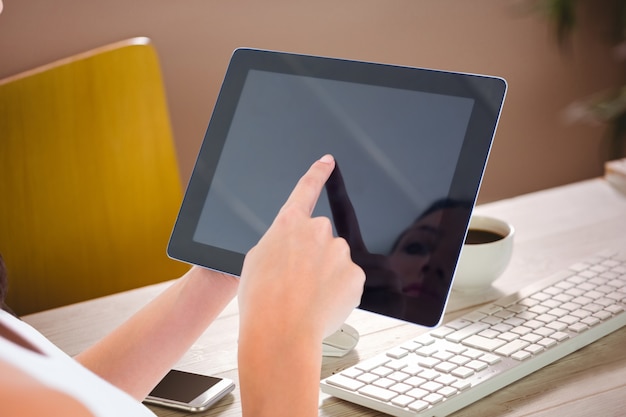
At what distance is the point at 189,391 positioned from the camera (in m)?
0.87

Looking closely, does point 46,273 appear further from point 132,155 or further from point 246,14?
point 246,14

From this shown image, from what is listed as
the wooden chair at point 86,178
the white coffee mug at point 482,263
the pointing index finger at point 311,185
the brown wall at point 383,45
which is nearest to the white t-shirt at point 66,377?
the pointing index finger at point 311,185

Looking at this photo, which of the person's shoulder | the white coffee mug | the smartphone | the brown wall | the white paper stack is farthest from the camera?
the brown wall

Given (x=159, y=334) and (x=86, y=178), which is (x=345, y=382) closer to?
(x=159, y=334)

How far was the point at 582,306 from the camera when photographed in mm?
968

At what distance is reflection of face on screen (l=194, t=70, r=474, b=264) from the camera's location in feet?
2.57

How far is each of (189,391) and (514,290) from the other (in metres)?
0.45

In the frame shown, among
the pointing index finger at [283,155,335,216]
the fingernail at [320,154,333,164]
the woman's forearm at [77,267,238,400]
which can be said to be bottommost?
the woman's forearm at [77,267,238,400]

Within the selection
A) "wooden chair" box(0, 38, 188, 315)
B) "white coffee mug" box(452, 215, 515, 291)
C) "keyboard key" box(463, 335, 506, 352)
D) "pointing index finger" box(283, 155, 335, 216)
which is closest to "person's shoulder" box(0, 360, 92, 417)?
"pointing index finger" box(283, 155, 335, 216)

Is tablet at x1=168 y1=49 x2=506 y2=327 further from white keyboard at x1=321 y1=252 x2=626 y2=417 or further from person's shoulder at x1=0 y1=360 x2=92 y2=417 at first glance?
person's shoulder at x1=0 y1=360 x2=92 y2=417

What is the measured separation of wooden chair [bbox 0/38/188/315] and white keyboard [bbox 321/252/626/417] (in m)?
0.80

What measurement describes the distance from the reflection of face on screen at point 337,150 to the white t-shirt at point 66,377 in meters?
0.36

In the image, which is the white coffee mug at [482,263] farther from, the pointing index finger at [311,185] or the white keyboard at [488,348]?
the pointing index finger at [311,185]

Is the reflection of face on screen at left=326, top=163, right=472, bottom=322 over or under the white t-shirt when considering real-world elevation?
over
